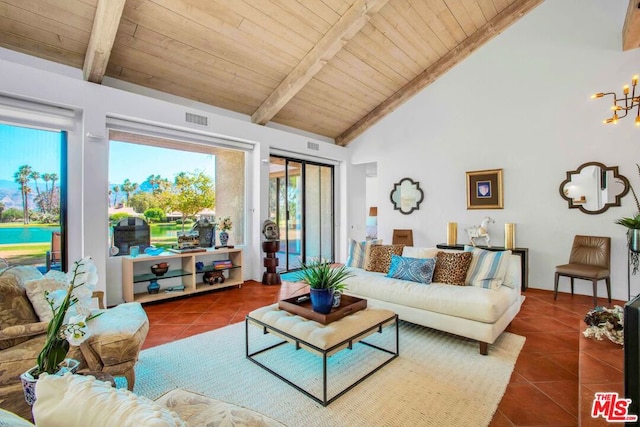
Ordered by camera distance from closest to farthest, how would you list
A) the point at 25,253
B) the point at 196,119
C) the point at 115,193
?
the point at 25,253 < the point at 115,193 < the point at 196,119

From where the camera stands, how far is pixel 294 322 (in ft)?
7.55

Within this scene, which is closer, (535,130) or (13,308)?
(13,308)

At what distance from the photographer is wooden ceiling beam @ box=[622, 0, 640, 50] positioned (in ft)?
11.6

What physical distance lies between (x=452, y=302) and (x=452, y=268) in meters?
0.53

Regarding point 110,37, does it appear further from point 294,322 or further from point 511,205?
point 511,205

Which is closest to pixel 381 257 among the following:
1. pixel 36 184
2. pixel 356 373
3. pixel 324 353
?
pixel 356 373

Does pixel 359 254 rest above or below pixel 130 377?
above

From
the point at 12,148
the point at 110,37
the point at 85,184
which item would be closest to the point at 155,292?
the point at 85,184

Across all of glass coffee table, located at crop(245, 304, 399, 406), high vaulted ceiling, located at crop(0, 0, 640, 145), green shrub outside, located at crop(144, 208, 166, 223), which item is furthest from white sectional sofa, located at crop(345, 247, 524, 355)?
high vaulted ceiling, located at crop(0, 0, 640, 145)

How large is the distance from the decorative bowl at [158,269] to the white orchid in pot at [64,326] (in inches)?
125

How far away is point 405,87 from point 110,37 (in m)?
5.06

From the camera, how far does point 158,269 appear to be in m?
4.19

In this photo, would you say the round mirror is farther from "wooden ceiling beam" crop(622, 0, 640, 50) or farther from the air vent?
the air vent

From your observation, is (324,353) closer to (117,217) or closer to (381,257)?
(381,257)
